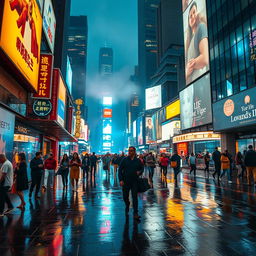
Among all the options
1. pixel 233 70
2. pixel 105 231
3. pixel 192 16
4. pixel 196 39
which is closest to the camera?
pixel 105 231

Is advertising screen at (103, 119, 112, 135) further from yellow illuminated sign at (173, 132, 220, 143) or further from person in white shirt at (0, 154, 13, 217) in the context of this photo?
person in white shirt at (0, 154, 13, 217)

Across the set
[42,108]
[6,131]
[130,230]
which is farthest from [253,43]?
[130,230]

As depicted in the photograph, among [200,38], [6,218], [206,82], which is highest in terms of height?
[200,38]

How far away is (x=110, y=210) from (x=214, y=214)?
301 centimetres

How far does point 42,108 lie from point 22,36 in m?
4.91

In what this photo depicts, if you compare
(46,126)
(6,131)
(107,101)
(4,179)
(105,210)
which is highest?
(107,101)

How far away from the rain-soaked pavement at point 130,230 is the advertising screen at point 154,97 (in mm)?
74931

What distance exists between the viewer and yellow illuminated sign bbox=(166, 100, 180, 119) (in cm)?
5588

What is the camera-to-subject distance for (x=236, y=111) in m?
22.8

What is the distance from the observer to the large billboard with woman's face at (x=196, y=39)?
36500 millimetres

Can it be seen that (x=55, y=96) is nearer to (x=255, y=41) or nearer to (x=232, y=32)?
(x=255, y=41)

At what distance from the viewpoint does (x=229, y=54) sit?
2606 cm

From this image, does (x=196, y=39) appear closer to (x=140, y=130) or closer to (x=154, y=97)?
(x=154, y=97)

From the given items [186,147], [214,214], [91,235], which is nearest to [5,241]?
[91,235]
